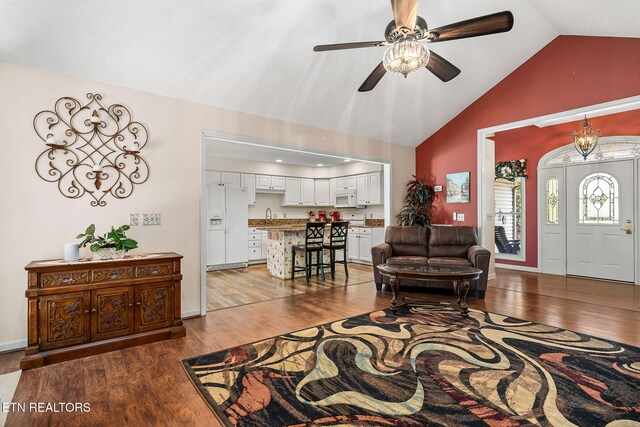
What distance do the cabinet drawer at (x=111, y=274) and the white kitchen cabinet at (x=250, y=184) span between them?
15.7ft

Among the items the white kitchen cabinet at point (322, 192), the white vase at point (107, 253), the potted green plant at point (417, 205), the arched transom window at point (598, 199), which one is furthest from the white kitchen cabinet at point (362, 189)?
the white vase at point (107, 253)

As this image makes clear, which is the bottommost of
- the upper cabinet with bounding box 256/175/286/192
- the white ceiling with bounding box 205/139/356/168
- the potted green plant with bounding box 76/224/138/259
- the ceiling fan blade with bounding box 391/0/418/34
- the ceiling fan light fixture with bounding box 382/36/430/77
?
the potted green plant with bounding box 76/224/138/259

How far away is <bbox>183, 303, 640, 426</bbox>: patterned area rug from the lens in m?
1.90

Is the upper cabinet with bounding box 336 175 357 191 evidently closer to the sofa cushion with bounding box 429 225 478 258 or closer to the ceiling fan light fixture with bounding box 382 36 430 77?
the sofa cushion with bounding box 429 225 478 258

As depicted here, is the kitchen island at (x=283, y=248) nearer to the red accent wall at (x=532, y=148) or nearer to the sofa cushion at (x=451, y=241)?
the sofa cushion at (x=451, y=241)

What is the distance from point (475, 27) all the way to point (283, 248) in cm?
453

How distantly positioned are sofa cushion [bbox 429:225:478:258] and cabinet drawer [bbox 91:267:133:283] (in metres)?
4.25

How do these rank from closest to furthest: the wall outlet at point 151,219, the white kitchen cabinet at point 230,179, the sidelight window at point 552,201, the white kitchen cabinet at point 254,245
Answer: the wall outlet at point 151,219, the sidelight window at point 552,201, the white kitchen cabinet at point 230,179, the white kitchen cabinet at point 254,245

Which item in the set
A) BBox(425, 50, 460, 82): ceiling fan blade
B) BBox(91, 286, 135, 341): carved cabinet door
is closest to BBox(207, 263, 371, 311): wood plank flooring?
BBox(91, 286, 135, 341): carved cabinet door

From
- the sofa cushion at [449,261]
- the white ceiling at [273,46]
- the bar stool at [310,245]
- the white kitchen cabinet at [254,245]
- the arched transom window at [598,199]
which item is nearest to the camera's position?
the white ceiling at [273,46]

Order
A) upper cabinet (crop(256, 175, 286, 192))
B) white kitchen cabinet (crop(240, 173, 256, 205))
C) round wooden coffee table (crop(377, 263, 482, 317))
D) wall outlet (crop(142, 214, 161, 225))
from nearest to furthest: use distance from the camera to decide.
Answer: wall outlet (crop(142, 214, 161, 225))
round wooden coffee table (crop(377, 263, 482, 317))
white kitchen cabinet (crop(240, 173, 256, 205))
upper cabinet (crop(256, 175, 286, 192))

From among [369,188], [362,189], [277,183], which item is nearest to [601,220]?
[369,188]

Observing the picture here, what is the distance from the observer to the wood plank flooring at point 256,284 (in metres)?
4.52

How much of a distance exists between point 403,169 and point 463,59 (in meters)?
2.30
